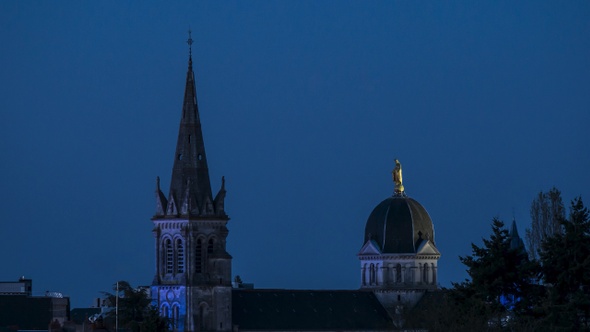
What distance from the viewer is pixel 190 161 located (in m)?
173

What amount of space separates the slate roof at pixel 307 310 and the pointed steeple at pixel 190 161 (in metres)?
8.82

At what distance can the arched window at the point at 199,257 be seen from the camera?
17238cm

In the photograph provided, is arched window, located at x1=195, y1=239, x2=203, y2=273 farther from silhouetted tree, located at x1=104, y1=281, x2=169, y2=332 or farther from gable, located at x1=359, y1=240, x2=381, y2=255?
gable, located at x1=359, y1=240, x2=381, y2=255

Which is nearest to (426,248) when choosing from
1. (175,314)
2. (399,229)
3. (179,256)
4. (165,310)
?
(399,229)

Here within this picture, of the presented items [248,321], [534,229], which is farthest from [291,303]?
[534,229]

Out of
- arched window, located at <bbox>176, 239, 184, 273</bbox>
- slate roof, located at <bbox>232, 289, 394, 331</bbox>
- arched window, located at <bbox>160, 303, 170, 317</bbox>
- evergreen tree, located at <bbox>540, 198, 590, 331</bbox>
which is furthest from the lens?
slate roof, located at <bbox>232, 289, 394, 331</bbox>

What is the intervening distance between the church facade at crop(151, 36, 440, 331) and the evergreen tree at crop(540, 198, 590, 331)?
174ft

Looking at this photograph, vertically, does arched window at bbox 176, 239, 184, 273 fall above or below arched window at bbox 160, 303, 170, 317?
above

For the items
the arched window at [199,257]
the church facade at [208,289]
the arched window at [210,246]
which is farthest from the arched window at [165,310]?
the arched window at [210,246]

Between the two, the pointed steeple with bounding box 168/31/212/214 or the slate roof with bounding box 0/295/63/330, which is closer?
the slate roof with bounding box 0/295/63/330

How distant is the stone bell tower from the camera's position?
6737 inches

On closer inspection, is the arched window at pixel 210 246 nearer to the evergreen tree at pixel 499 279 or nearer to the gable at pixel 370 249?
the gable at pixel 370 249

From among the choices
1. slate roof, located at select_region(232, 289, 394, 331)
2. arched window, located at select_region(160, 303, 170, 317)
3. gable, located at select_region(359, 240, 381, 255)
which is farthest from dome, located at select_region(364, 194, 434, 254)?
arched window, located at select_region(160, 303, 170, 317)

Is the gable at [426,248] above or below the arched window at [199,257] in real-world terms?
above
